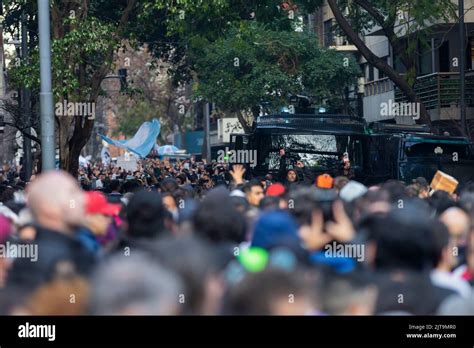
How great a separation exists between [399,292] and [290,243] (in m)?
0.70

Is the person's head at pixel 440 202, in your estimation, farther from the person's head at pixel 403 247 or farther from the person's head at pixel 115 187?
the person's head at pixel 115 187

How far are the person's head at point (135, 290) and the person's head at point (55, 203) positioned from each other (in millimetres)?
2457

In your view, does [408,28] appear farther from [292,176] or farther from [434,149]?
[292,176]

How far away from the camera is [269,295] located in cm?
530

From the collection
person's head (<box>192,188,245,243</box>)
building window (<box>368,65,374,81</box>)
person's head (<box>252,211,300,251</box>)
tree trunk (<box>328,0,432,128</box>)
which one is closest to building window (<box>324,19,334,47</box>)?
building window (<box>368,65,374,81</box>)

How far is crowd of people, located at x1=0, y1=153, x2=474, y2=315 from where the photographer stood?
17.6 ft

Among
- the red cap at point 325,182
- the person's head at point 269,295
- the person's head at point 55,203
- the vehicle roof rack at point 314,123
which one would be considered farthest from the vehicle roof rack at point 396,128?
the person's head at point 269,295

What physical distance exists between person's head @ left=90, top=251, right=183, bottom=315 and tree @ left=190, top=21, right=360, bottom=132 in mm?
32209

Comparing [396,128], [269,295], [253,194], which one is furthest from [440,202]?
[396,128]

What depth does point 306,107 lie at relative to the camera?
1174 inches

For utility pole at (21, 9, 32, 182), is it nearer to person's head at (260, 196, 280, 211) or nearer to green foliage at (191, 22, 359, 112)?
green foliage at (191, 22, 359, 112)

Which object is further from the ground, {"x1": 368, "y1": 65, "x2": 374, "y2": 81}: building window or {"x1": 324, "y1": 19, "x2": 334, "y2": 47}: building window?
{"x1": 324, "y1": 19, "x2": 334, "y2": 47}: building window
